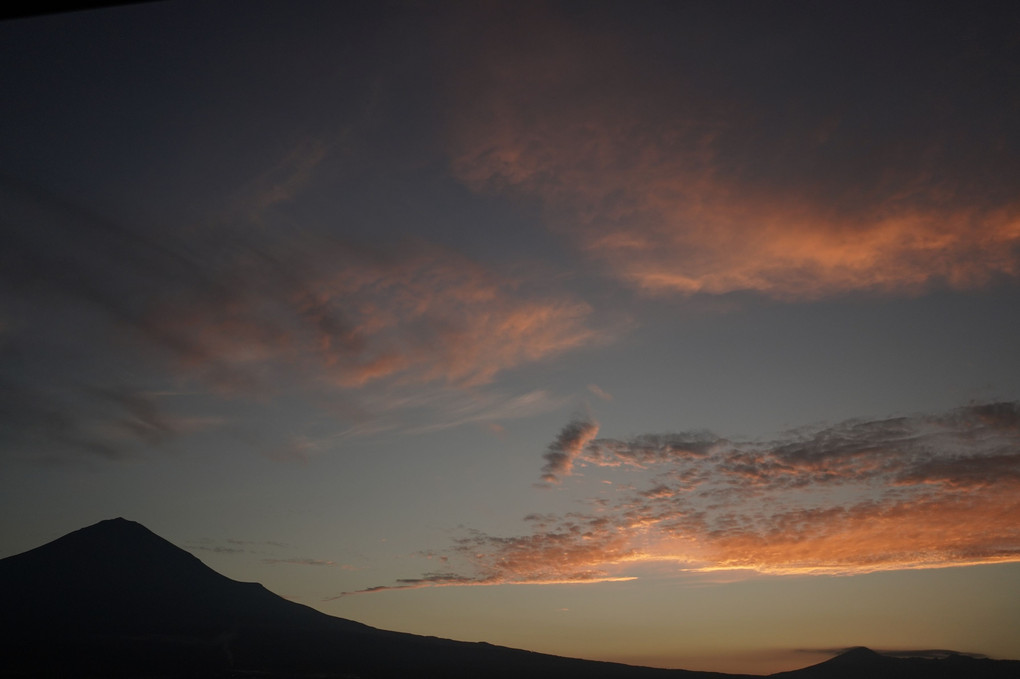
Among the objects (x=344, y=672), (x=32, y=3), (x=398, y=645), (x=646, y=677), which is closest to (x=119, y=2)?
(x=32, y=3)

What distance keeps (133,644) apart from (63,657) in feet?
64.5

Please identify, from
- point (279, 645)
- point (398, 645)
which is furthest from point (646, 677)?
point (279, 645)

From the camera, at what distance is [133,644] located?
562 ft

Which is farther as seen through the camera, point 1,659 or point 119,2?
point 1,659

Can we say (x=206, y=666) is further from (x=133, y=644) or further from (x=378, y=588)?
(x=378, y=588)

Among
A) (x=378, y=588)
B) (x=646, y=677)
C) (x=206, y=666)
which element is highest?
(x=378, y=588)

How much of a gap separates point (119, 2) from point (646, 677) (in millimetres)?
229028

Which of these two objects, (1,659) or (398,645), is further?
(398,645)

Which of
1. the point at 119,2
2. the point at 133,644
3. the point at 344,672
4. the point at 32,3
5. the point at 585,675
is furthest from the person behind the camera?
the point at 585,675

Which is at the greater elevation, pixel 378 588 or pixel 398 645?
pixel 378 588

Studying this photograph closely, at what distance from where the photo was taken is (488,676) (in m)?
172

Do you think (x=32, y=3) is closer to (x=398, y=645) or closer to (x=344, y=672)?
(x=344, y=672)

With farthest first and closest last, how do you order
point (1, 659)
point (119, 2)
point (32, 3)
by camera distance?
point (1, 659), point (119, 2), point (32, 3)

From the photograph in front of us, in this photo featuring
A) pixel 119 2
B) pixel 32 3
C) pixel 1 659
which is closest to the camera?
pixel 32 3
